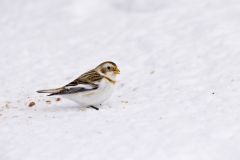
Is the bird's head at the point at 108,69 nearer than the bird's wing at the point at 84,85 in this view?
No

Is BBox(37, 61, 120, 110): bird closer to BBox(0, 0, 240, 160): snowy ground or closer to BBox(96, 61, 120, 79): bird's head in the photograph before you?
BBox(96, 61, 120, 79): bird's head

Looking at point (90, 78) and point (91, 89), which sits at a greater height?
point (90, 78)

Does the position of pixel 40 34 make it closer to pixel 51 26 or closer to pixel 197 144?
pixel 51 26

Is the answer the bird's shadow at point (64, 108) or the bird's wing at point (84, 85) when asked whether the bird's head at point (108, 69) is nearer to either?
the bird's wing at point (84, 85)

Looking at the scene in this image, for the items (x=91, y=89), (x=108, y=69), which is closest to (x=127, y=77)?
(x=108, y=69)

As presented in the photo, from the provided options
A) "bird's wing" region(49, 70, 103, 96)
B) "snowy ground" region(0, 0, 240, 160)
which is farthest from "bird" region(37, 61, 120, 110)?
"snowy ground" region(0, 0, 240, 160)

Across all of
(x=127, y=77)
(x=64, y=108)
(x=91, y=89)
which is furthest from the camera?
(x=127, y=77)

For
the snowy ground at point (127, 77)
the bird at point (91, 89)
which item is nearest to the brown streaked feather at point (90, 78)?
the bird at point (91, 89)

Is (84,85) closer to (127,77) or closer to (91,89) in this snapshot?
(91,89)

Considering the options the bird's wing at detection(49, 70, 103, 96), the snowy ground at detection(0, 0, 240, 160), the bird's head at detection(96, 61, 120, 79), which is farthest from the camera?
the bird's head at detection(96, 61, 120, 79)
